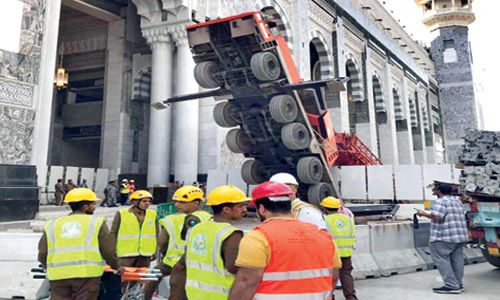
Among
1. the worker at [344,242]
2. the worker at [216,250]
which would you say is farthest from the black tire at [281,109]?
the worker at [216,250]

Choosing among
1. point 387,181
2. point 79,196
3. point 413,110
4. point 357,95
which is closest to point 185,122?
point 387,181

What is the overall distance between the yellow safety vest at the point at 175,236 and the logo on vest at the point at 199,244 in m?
0.96

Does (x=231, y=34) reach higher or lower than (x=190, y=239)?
higher

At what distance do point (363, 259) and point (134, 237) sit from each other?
3999 millimetres

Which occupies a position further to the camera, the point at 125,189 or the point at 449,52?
the point at 449,52

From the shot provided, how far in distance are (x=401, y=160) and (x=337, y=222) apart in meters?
28.8

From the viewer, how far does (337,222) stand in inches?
172

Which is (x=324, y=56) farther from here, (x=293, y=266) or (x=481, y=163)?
(x=293, y=266)

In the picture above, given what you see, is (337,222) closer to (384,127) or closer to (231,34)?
(231,34)

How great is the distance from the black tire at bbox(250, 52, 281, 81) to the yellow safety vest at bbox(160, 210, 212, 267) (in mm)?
3864

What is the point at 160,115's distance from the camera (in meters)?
13.1

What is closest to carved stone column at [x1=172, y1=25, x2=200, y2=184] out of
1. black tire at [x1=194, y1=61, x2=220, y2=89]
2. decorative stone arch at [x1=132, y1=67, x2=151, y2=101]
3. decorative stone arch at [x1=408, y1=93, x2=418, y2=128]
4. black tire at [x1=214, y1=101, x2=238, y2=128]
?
decorative stone arch at [x1=132, y1=67, x2=151, y2=101]

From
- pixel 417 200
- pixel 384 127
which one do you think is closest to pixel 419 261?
pixel 417 200

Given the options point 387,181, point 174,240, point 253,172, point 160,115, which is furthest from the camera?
point 160,115
